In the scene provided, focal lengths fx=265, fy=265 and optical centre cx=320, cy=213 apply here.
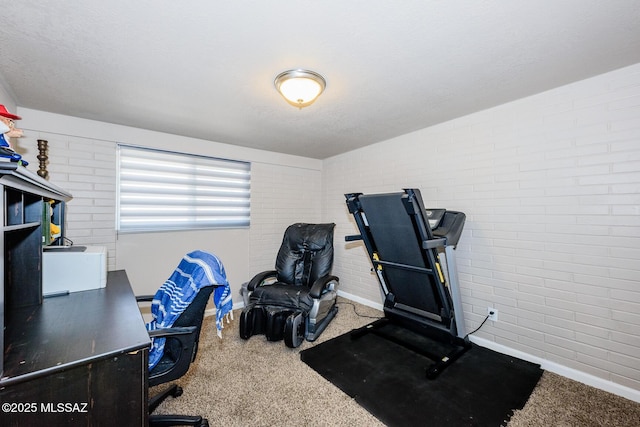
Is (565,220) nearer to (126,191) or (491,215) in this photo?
(491,215)

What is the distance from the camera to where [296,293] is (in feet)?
9.34

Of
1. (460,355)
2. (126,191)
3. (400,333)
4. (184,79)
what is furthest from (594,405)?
(126,191)

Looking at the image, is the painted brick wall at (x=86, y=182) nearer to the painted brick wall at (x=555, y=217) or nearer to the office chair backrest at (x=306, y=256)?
the office chair backrest at (x=306, y=256)

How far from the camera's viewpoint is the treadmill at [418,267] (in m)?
2.21

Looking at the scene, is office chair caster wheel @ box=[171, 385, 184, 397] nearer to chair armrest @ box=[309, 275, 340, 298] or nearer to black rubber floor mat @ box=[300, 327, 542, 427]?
black rubber floor mat @ box=[300, 327, 542, 427]

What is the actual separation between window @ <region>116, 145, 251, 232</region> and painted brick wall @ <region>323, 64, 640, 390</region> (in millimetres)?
2509

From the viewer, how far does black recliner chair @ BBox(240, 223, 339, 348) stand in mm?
2615

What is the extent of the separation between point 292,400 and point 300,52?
231 cm

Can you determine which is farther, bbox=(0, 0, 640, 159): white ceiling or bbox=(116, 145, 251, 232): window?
bbox=(116, 145, 251, 232): window

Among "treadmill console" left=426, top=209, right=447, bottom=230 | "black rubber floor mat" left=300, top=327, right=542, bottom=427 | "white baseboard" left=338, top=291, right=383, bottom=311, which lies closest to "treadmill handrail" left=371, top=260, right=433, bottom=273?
"treadmill console" left=426, top=209, right=447, bottom=230

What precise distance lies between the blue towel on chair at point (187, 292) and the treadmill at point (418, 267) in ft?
4.69

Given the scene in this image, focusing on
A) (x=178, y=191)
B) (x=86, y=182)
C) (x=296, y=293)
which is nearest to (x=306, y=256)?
(x=296, y=293)

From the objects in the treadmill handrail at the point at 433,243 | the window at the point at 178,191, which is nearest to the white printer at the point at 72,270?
the window at the point at 178,191

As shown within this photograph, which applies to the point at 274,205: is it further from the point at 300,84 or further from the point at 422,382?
the point at 422,382
